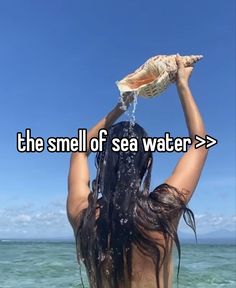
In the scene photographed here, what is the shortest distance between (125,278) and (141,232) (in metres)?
0.21

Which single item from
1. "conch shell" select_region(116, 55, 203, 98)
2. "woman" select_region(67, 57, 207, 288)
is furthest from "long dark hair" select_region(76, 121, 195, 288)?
"conch shell" select_region(116, 55, 203, 98)

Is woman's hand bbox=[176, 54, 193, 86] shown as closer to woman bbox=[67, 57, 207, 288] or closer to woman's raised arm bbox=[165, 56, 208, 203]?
woman's raised arm bbox=[165, 56, 208, 203]

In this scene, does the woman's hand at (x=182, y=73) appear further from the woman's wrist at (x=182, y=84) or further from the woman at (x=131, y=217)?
the woman at (x=131, y=217)

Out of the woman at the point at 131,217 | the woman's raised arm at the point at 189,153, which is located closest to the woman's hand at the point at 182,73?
the woman's raised arm at the point at 189,153

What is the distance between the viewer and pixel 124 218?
216 centimetres

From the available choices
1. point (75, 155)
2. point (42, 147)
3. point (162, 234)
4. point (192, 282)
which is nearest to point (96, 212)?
point (162, 234)

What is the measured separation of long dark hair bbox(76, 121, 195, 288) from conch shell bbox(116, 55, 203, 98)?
0.33 metres

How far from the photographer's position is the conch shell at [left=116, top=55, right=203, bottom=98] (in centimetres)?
249

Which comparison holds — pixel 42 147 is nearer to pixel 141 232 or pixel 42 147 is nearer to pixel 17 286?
pixel 141 232

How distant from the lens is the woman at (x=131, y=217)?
2150 mm

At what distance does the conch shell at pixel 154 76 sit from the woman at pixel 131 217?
30 cm

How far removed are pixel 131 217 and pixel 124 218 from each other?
0.10 ft

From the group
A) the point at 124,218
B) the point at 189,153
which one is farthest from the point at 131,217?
the point at 189,153

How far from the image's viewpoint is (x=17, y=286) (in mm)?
12305
